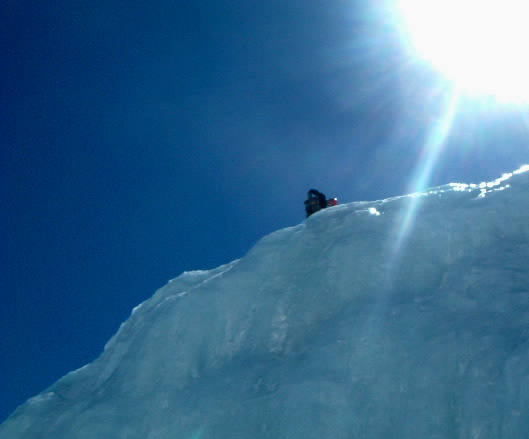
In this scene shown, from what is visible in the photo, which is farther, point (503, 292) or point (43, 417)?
point (43, 417)

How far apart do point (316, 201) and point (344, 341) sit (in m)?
6.45

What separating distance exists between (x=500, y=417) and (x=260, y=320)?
121 inches

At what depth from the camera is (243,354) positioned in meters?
6.00

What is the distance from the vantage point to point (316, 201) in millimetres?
11438

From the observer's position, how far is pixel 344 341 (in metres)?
5.21

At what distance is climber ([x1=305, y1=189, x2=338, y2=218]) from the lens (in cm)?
1138

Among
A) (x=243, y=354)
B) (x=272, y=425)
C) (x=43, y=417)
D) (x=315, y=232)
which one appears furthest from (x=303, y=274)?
(x=43, y=417)

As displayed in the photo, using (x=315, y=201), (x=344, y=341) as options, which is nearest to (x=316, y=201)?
(x=315, y=201)

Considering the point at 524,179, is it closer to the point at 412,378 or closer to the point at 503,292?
the point at 503,292

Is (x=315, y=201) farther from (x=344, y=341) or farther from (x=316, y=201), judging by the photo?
(x=344, y=341)

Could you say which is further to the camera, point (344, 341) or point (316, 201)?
point (316, 201)

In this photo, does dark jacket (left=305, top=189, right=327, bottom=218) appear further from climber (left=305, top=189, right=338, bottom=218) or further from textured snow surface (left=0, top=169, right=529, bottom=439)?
textured snow surface (left=0, top=169, right=529, bottom=439)

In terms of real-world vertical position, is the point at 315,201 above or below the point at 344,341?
above

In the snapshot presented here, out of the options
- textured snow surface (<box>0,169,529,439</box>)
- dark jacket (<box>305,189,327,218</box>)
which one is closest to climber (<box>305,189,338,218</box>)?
dark jacket (<box>305,189,327,218</box>)
